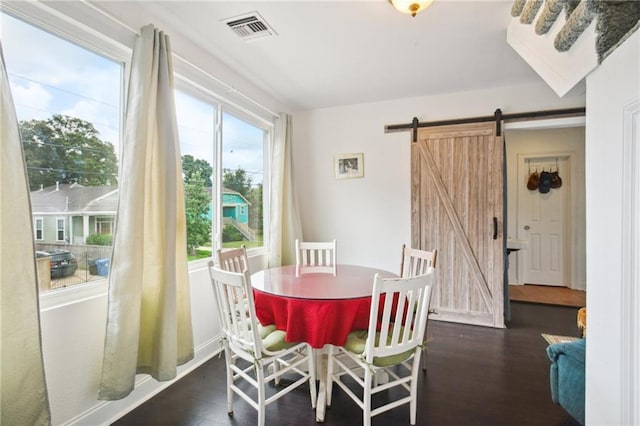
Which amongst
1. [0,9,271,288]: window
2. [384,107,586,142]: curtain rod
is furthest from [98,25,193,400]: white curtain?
[384,107,586,142]: curtain rod

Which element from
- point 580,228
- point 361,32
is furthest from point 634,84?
point 580,228

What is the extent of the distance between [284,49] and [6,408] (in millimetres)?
2817

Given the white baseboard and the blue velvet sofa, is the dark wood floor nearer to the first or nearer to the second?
the white baseboard

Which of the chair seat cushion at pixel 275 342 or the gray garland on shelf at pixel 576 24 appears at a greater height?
the gray garland on shelf at pixel 576 24

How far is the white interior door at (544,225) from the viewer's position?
4.68 meters

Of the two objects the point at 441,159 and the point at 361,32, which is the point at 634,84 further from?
the point at 441,159

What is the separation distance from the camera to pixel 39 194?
1.57 metres

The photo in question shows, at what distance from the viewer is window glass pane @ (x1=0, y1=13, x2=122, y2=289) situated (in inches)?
59.6

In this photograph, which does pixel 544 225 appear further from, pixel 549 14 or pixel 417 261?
pixel 549 14

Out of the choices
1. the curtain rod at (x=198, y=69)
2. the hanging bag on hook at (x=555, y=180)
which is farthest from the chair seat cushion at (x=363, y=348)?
the hanging bag on hook at (x=555, y=180)

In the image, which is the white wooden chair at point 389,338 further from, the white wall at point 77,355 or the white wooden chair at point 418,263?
the white wall at point 77,355

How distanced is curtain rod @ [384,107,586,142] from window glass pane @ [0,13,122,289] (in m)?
2.97

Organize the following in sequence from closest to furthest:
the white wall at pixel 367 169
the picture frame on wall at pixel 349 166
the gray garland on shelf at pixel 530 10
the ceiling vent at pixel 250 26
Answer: the gray garland on shelf at pixel 530 10
the ceiling vent at pixel 250 26
the white wall at pixel 367 169
the picture frame on wall at pixel 349 166

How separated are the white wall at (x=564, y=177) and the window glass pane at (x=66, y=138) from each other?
5172 millimetres
